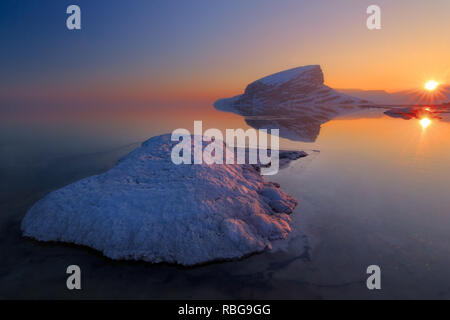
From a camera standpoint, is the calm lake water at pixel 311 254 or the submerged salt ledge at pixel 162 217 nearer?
the calm lake water at pixel 311 254

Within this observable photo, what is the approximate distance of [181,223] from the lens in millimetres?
6285

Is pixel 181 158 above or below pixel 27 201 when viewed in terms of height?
above

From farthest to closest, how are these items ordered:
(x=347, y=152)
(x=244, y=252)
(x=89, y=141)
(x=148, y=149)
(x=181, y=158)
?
(x=89, y=141), (x=347, y=152), (x=148, y=149), (x=181, y=158), (x=244, y=252)

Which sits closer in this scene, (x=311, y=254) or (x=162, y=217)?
(x=311, y=254)

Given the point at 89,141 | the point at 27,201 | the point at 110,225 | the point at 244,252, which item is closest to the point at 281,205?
the point at 244,252

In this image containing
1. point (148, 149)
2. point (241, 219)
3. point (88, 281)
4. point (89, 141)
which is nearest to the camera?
point (88, 281)

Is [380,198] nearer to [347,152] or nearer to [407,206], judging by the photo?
[407,206]

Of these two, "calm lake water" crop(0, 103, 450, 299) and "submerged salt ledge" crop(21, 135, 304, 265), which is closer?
"calm lake water" crop(0, 103, 450, 299)

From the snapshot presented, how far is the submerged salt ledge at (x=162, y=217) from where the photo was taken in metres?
5.93

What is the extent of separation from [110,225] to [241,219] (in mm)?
3698

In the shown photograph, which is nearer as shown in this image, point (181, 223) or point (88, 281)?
point (88, 281)

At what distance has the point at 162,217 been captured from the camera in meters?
6.36

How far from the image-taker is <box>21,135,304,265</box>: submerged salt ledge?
5.93 metres
